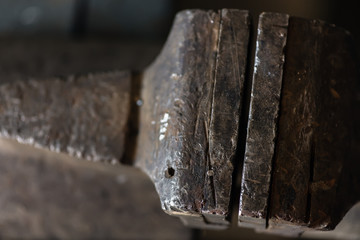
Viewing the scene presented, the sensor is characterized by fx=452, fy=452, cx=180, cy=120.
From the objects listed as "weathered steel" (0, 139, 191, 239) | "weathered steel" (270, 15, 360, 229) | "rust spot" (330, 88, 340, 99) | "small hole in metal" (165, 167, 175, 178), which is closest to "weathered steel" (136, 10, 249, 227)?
"small hole in metal" (165, 167, 175, 178)

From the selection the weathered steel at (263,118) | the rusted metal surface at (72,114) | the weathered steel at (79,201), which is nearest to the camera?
the weathered steel at (263,118)

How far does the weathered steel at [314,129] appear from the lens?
104 cm

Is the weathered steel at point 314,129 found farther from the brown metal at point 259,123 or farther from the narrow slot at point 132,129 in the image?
the narrow slot at point 132,129

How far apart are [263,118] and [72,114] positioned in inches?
23.0

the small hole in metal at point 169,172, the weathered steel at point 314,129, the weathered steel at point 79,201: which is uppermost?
the weathered steel at point 314,129

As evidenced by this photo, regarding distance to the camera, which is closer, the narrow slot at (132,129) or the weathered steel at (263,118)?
the weathered steel at (263,118)

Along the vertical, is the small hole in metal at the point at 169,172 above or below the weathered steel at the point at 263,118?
below

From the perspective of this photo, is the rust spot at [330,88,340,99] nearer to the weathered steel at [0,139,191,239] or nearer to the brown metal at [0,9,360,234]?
the brown metal at [0,9,360,234]

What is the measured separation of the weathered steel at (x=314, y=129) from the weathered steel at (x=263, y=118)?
0.9 inches

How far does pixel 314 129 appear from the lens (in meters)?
1.07

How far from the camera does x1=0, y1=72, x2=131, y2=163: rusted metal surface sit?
1.32 m

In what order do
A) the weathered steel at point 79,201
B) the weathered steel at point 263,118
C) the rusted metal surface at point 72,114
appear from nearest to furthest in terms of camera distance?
the weathered steel at point 263,118 < the rusted metal surface at point 72,114 < the weathered steel at point 79,201

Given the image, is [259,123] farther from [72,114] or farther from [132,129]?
[72,114]

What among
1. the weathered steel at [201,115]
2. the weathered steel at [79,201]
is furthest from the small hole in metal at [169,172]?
the weathered steel at [79,201]
